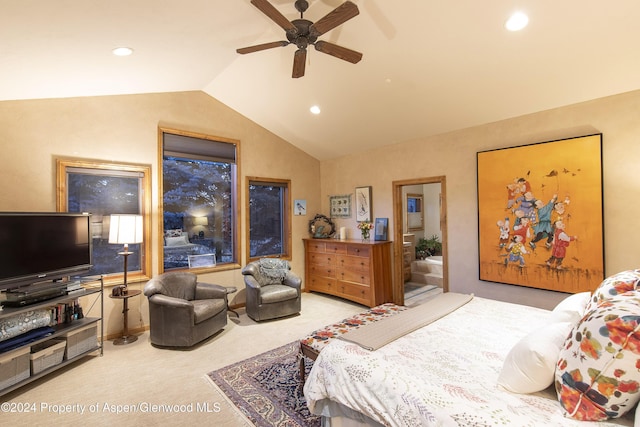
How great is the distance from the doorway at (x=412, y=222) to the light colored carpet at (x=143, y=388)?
6.62 ft

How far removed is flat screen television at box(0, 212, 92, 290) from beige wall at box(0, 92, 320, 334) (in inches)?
17.8

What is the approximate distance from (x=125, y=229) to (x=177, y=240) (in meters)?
1.01

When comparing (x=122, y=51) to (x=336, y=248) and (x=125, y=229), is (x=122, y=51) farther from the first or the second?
(x=336, y=248)

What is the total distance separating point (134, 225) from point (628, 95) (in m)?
5.48

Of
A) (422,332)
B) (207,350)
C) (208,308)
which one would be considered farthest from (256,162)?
(422,332)

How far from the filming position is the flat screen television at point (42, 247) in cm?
261

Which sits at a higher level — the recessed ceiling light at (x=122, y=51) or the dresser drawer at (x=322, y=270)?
the recessed ceiling light at (x=122, y=51)

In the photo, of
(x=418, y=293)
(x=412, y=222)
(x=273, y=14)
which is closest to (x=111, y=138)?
(x=273, y=14)

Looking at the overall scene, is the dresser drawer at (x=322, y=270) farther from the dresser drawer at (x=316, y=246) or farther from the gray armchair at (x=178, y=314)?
the gray armchair at (x=178, y=314)

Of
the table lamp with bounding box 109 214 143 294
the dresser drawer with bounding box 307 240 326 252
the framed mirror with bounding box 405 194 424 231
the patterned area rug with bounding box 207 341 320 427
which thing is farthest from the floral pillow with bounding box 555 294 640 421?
the framed mirror with bounding box 405 194 424 231

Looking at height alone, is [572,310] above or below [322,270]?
above

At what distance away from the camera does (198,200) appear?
463 centimetres

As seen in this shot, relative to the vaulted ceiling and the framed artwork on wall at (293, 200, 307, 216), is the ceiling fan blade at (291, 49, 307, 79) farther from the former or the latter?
the framed artwork on wall at (293, 200, 307, 216)

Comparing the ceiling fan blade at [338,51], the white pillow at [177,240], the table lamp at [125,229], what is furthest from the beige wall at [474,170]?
the table lamp at [125,229]
